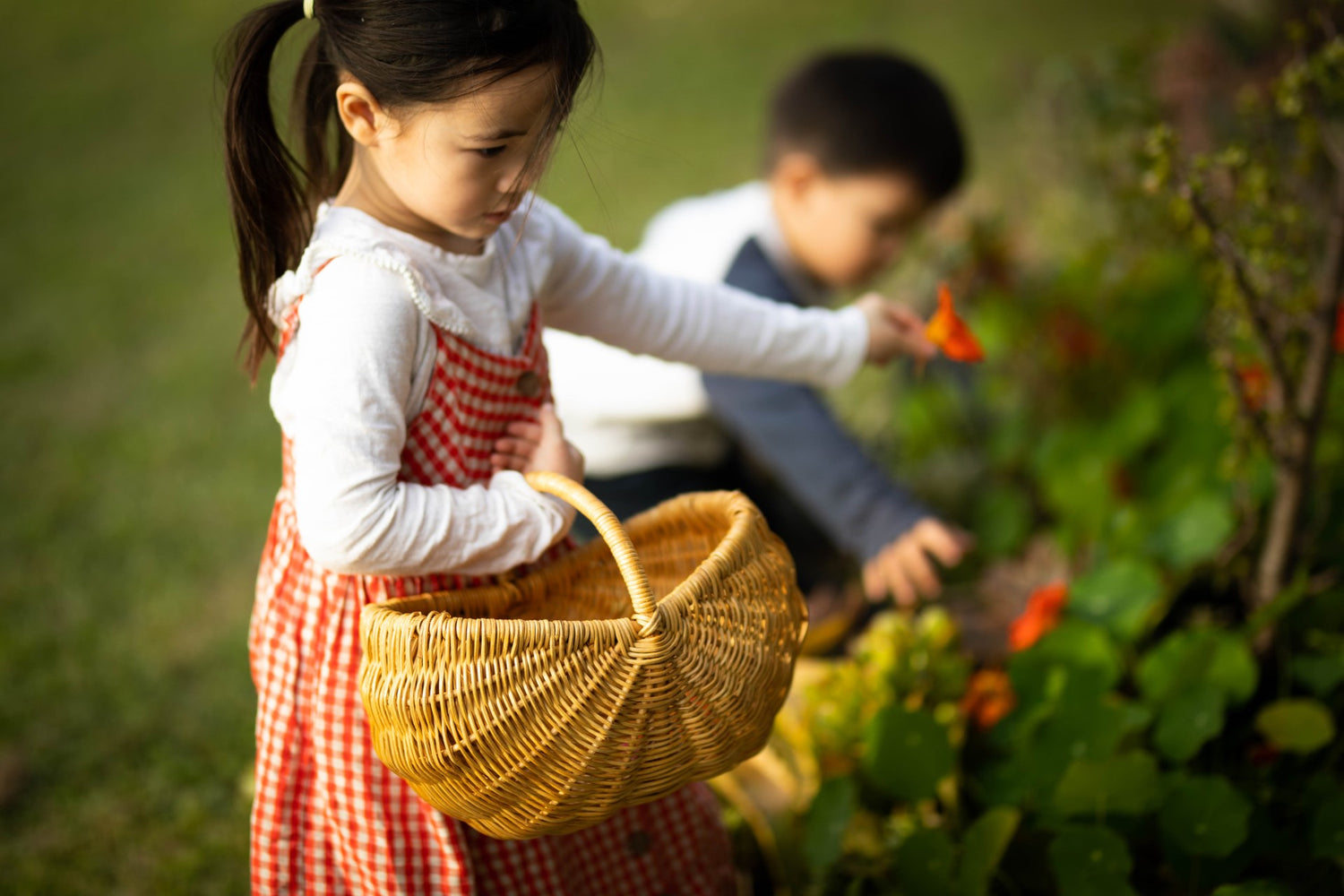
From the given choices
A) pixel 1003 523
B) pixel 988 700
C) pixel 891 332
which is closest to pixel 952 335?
pixel 891 332

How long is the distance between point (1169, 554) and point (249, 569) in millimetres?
1737

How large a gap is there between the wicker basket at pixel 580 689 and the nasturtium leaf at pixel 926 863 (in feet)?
1.14

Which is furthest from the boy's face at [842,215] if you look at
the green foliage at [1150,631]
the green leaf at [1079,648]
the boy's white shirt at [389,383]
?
the boy's white shirt at [389,383]

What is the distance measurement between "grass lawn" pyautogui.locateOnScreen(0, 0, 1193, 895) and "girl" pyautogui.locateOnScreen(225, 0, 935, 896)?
0.31 ft

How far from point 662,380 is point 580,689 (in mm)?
1057

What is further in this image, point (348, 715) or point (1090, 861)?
point (1090, 861)

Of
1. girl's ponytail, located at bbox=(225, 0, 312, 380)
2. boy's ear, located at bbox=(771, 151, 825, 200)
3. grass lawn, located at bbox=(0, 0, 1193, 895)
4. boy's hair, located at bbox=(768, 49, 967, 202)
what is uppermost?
girl's ponytail, located at bbox=(225, 0, 312, 380)

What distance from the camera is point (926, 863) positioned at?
3.87 ft

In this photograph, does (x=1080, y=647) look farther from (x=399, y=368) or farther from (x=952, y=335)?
(x=399, y=368)

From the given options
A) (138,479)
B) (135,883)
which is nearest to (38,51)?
(138,479)

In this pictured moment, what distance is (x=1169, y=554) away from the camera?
1588 millimetres

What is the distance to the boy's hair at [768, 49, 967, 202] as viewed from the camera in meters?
1.88

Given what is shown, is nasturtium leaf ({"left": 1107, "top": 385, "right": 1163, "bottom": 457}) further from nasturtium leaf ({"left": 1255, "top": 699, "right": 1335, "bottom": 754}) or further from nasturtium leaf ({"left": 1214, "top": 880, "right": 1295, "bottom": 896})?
nasturtium leaf ({"left": 1214, "top": 880, "right": 1295, "bottom": 896})

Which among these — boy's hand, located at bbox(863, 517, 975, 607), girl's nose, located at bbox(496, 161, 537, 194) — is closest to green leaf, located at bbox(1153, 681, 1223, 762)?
boy's hand, located at bbox(863, 517, 975, 607)
